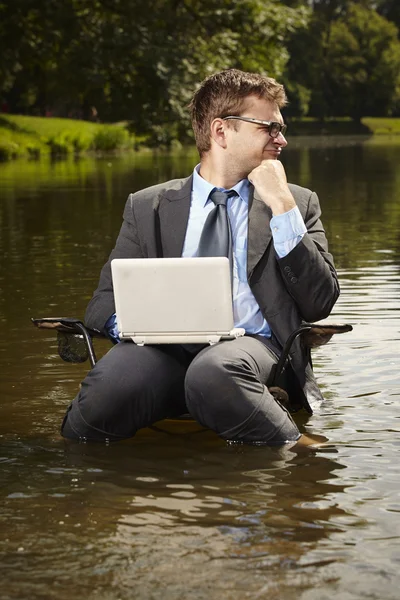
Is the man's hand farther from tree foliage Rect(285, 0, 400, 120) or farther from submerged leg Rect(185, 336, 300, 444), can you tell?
tree foliage Rect(285, 0, 400, 120)

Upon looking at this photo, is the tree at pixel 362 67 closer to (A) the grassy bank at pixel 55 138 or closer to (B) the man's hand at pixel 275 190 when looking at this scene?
(A) the grassy bank at pixel 55 138

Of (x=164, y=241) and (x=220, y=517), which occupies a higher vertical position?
(x=164, y=241)

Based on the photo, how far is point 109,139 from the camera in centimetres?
4862

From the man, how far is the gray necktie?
0.02m

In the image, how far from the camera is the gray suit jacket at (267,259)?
207 inches

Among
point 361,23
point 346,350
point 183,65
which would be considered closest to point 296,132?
point 361,23

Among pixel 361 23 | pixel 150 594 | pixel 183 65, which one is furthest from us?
pixel 361 23

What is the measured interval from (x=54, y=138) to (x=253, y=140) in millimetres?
41524

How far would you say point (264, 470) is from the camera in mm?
5078

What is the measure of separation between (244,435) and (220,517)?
87 centimetres

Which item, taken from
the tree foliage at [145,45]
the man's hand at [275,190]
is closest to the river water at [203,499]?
the man's hand at [275,190]

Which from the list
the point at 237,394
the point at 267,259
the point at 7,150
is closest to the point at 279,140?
the point at 267,259

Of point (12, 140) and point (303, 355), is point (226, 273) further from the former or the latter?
point (12, 140)

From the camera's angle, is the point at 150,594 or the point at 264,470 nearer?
the point at 150,594
